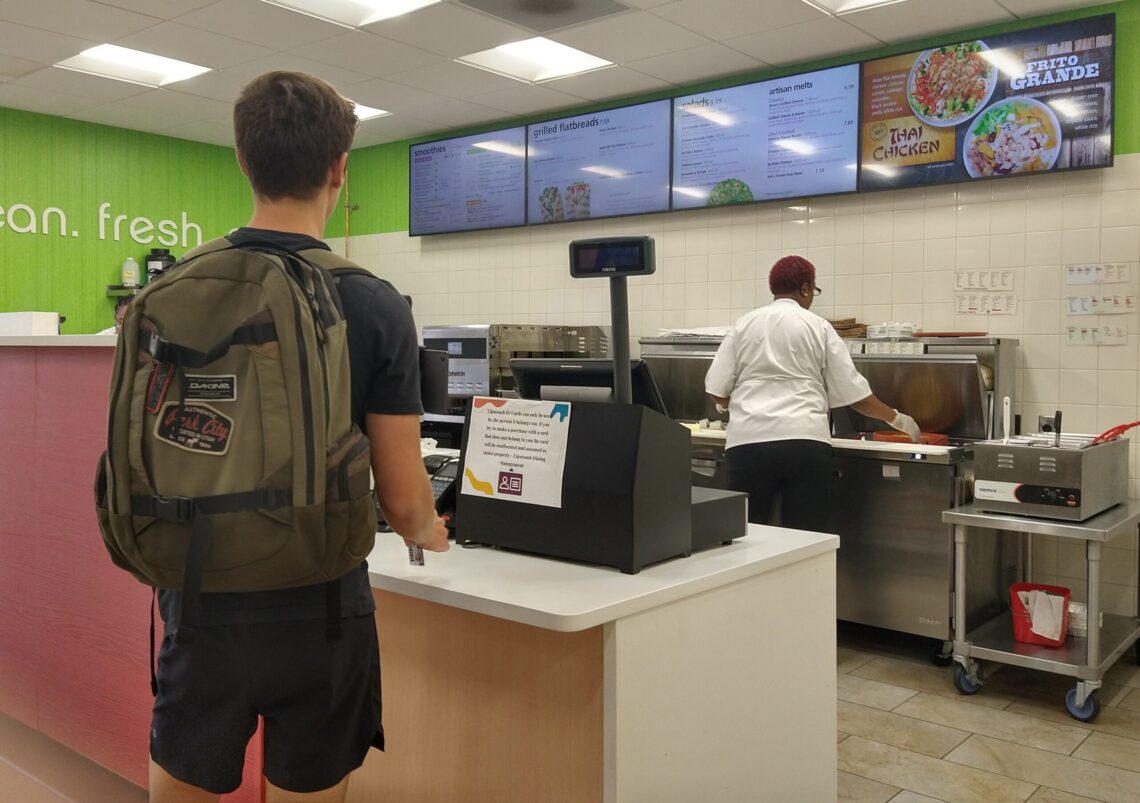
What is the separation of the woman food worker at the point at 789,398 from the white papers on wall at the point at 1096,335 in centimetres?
Answer: 100

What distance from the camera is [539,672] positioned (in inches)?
72.4

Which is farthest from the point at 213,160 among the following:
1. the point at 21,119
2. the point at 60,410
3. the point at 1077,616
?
the point at 1077,616

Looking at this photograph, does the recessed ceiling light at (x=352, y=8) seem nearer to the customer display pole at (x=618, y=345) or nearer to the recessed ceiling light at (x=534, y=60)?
the recessed ceiling light at (x=534, y=60)

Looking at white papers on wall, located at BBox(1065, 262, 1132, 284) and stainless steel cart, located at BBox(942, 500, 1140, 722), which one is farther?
white papers on wall, located at BBox(1065, 262, 1132, 284)

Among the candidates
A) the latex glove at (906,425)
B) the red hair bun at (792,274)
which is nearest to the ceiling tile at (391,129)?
the red hair bun at (792,274)

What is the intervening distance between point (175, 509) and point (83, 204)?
6.18 m

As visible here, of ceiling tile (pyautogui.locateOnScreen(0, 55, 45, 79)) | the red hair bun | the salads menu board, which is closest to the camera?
the red hair bun

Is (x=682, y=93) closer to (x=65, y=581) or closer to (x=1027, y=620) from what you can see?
(x=1027, y=620)

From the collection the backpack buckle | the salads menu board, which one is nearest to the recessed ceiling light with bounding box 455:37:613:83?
the salads menu board

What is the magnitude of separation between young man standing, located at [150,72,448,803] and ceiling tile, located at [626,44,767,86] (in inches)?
151

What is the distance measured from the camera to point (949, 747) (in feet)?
10.7

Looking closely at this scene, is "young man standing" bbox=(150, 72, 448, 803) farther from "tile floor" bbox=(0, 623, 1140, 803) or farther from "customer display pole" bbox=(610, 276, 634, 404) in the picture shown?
"tile floor" bbox=(0, 623, 1140, 803)

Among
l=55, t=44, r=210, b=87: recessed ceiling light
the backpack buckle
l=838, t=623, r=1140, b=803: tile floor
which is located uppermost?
l=55, t=44, r=210, b=87: recessed ceiling light

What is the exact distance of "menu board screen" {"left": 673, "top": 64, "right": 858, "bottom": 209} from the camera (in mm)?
4969
